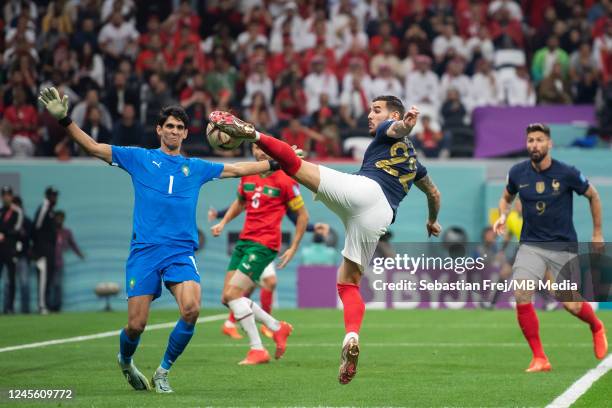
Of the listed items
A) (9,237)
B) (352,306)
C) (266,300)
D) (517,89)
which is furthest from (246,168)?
(517,89)

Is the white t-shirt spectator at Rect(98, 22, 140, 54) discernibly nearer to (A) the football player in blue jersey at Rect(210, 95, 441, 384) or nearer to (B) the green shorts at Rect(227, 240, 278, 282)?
(B) the green shorts at Rect(227, 240, 278, 282)

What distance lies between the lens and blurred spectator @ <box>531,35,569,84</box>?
83.0 feet

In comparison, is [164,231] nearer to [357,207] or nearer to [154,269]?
[154,269]

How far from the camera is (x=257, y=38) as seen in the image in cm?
2586

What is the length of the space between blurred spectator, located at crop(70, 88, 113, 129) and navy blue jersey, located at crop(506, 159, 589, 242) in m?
13.2

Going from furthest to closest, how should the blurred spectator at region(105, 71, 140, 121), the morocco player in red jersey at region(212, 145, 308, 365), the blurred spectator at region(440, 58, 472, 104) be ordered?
the blurred spectator at region(440, 58, 472, 104)
the blurred spectator at region(105, 71, 140, 121)
the morocco player in red jersey at region(212, 145, 308, 365)

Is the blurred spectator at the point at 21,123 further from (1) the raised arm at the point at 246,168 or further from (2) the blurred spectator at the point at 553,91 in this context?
(1) the raised arm at the point at 246,168

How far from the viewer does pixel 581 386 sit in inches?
402

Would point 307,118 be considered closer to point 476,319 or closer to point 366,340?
point 476,319

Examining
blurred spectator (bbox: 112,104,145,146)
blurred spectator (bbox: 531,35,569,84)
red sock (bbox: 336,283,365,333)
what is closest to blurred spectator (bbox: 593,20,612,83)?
blurred spectator (bbox: 531,35,569,84)

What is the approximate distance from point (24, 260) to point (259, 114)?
5.59 meters

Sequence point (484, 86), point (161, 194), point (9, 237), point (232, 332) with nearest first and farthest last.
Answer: point (161, 194)
point (232, 332)
point (9, 237)
point (484, 86)

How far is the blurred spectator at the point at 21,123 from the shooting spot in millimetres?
24234

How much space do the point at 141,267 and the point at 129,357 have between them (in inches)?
31.5
